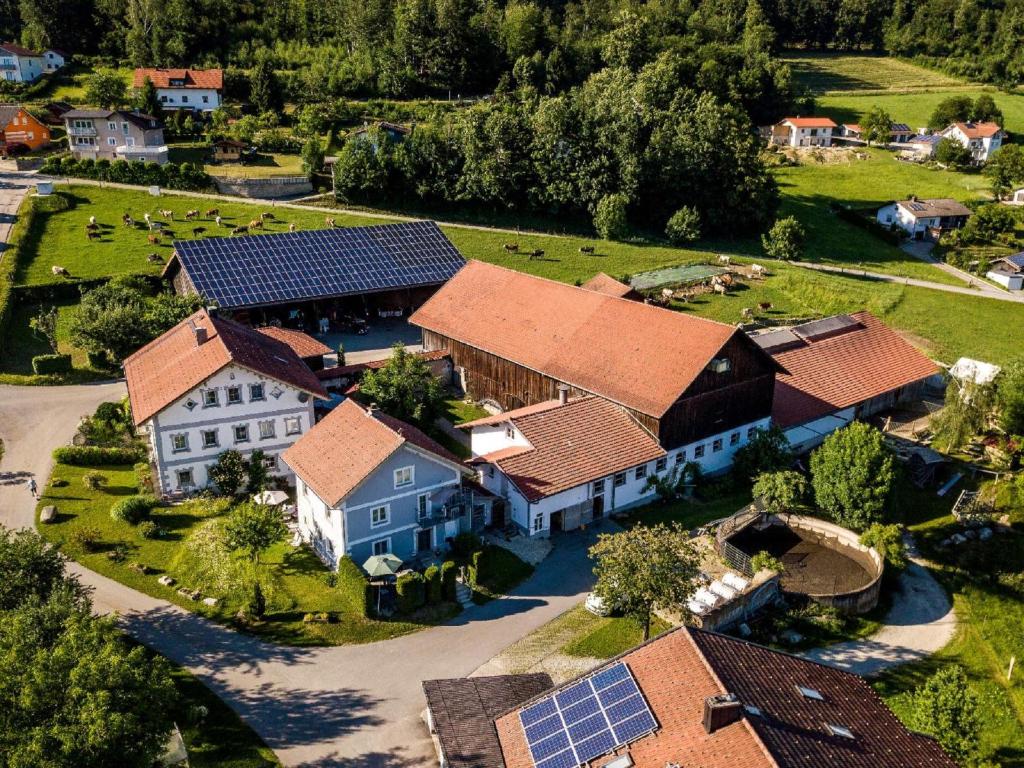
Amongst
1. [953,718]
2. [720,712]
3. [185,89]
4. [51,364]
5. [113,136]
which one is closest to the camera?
[720,712]

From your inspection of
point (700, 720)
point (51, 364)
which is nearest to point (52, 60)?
point (51, 364)

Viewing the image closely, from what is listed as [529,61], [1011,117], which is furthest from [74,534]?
[1011,117]

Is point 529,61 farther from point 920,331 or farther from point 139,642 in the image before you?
point 139,642

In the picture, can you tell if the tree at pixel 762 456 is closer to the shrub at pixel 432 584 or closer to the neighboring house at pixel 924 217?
the shrub at pixel 432 584

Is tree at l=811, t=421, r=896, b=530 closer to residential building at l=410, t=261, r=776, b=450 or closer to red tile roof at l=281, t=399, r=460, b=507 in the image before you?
residential building at l=410, t=261, r=776, b=450

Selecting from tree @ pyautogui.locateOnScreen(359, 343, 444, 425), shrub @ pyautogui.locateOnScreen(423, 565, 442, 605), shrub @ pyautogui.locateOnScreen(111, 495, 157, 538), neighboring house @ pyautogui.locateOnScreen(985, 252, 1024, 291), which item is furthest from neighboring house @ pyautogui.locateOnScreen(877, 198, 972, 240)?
shrub @ pyautogui.locateOnScreen(111, 495, 157, 538)

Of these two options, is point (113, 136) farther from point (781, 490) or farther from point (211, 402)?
point (781, 490)
